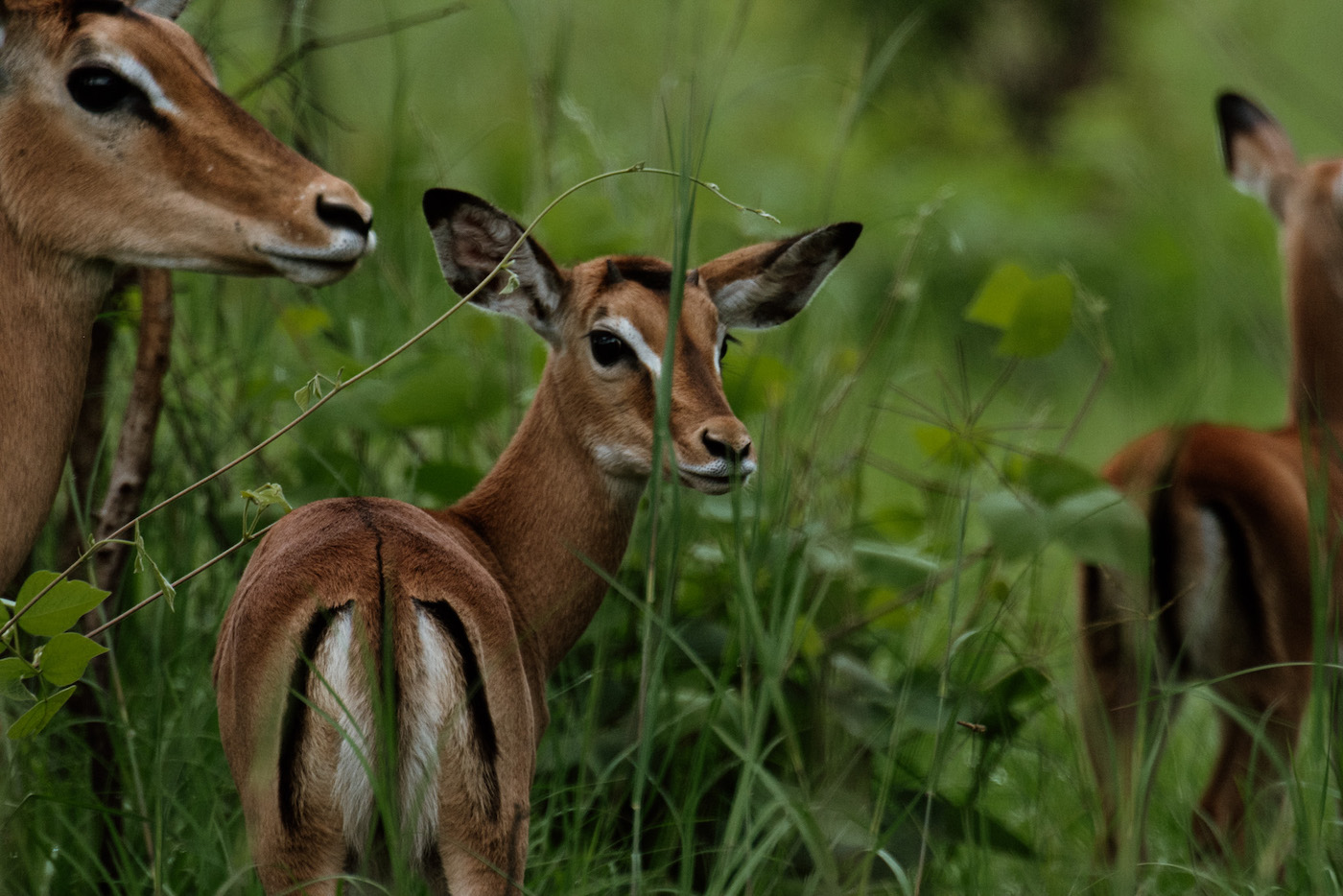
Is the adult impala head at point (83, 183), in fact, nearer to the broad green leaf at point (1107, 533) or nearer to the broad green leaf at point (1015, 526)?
the broad green leaf at point (1015, 526)

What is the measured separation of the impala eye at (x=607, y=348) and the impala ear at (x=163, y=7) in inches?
42.0

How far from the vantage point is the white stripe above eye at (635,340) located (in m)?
2.74

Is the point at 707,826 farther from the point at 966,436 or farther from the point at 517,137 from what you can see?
the point at 517,137

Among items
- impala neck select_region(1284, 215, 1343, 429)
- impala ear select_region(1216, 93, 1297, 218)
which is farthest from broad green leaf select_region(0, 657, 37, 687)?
impala ear select_region(1216, 93, 1297, 218)

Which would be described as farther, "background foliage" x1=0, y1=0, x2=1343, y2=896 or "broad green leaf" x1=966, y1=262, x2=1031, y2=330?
"broad green leaf" x1=966, y1=262, x2=1031, y2=330

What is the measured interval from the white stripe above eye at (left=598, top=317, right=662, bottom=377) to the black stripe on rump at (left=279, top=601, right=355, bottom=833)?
85 cm

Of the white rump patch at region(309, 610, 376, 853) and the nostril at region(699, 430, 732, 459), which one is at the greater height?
the nostril at region(699, 430, 732, 459)

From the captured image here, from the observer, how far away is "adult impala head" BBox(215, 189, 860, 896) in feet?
6.83

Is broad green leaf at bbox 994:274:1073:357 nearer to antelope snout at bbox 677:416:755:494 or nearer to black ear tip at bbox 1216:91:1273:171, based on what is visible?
antelope snout at bbox 677:416:755:494

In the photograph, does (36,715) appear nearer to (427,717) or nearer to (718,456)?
(427,717)

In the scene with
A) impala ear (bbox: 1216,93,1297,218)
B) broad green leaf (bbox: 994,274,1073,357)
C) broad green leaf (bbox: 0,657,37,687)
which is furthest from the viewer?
impala ear (bbox: 1216,93,1297,218)

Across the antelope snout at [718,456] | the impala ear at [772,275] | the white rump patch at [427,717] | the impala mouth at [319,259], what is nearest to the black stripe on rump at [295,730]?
the white rump patch at [427,717]

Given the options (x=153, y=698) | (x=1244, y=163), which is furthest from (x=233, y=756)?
(x=1244, y=163)

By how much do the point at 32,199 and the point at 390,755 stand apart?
1.15m
